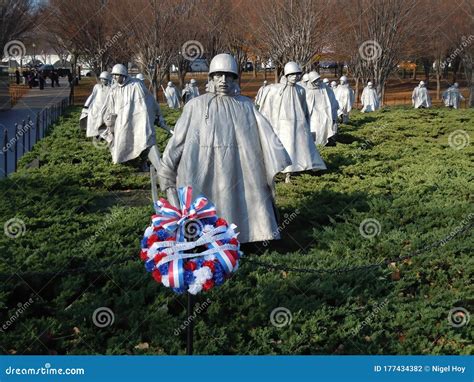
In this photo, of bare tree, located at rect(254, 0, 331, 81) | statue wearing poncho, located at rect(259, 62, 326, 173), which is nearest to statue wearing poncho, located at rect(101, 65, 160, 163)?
statue wearing poncho, located at rect(259, 62, 326, 173)

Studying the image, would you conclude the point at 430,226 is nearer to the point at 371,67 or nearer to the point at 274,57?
the point at 274,57

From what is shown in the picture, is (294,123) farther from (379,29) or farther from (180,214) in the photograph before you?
(379,29)
